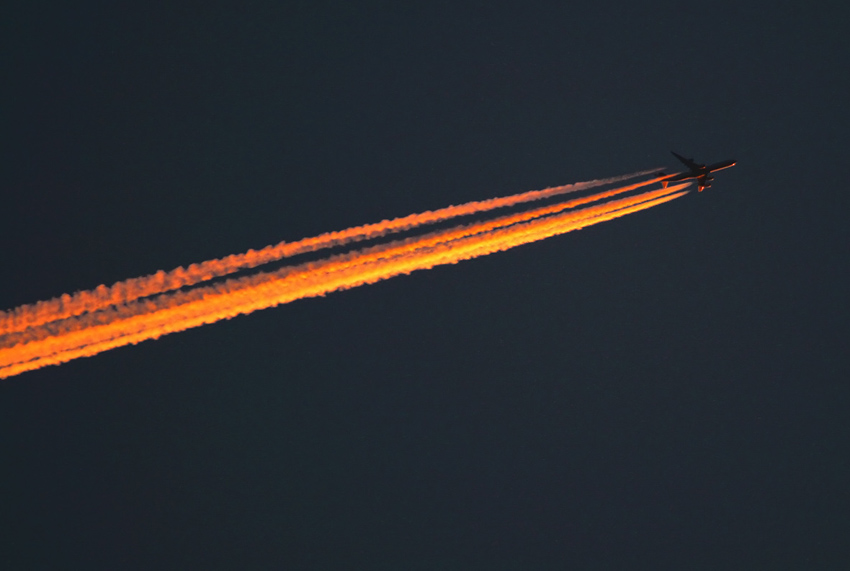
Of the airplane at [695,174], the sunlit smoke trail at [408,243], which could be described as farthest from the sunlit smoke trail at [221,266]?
the airplane at [695,174]

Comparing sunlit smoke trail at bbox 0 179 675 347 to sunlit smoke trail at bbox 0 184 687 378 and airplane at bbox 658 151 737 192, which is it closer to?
sunlit smoke trail at bbox 0 184 687 378

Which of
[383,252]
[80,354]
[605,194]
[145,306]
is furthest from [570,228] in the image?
[80,354]

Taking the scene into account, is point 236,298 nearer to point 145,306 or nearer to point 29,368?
point 145,306

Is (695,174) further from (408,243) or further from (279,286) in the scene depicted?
(279,286)

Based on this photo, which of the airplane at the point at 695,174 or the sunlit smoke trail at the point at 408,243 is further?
the airplane at the point at 695,174

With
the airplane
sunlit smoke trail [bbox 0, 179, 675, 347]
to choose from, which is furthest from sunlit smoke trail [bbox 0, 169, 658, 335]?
the airplane

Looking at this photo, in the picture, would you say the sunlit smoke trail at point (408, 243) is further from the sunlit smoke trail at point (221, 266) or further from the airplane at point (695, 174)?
the airplane at point (695, 174)
